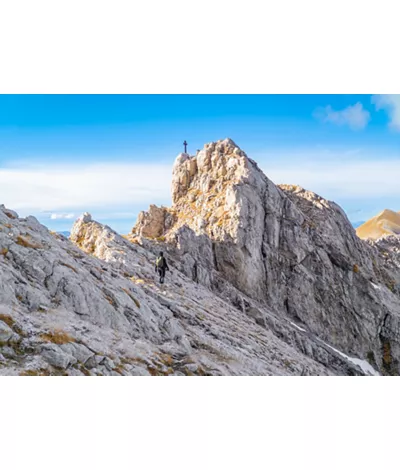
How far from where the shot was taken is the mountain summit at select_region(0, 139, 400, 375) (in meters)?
14.9

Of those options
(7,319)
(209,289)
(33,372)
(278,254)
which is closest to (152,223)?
(209,289)

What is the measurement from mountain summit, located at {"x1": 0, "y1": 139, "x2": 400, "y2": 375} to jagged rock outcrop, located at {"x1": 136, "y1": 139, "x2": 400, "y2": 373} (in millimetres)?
191

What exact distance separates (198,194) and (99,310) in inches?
1843

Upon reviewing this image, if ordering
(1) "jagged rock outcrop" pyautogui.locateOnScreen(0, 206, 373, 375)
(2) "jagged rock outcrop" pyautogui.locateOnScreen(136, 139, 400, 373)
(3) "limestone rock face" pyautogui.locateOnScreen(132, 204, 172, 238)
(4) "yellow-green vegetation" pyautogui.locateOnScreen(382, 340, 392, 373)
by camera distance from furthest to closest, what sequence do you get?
(3) "limestone rock face" pyautogui.locateOnScreen(132, 204, 172, 238), (4) "yellow-green vegetation" pyautogui.locateOnScreen(382, 340, 392, 373), (2) "jagged rock outcrop" pyautogui.locateOnScreen(136, 139, 400, 373), (1) "jagged rock outcrop" pyautogui.locateOnScreen(0, 206, 373, 375)

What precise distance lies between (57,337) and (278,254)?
48435 millimetres

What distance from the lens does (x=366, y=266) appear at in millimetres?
67188

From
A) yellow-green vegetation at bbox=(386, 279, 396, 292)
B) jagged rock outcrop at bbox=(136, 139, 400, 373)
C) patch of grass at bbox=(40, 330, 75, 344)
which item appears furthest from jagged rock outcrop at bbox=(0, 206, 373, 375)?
yellow-green vegetation at bbox=(386, 279, 396, 292)

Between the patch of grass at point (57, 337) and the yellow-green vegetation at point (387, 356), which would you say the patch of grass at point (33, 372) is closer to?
the patch of grass at point (57, 337)

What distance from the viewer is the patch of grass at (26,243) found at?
18938 millimetres

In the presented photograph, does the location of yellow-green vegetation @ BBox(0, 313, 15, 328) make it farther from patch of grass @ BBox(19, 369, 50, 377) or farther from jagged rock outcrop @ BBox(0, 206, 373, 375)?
patch of grass @ BBox(19, 369, 50, 377)

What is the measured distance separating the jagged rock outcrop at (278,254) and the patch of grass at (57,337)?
36370 millimetres

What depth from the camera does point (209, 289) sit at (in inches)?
1828

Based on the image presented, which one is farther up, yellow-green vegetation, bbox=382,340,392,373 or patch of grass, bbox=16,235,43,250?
patch of grass, bbox=16,235,43,250

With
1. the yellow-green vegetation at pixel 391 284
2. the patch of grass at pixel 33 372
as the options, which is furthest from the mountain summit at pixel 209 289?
the yellow-green vegetation at pixel 391 284
